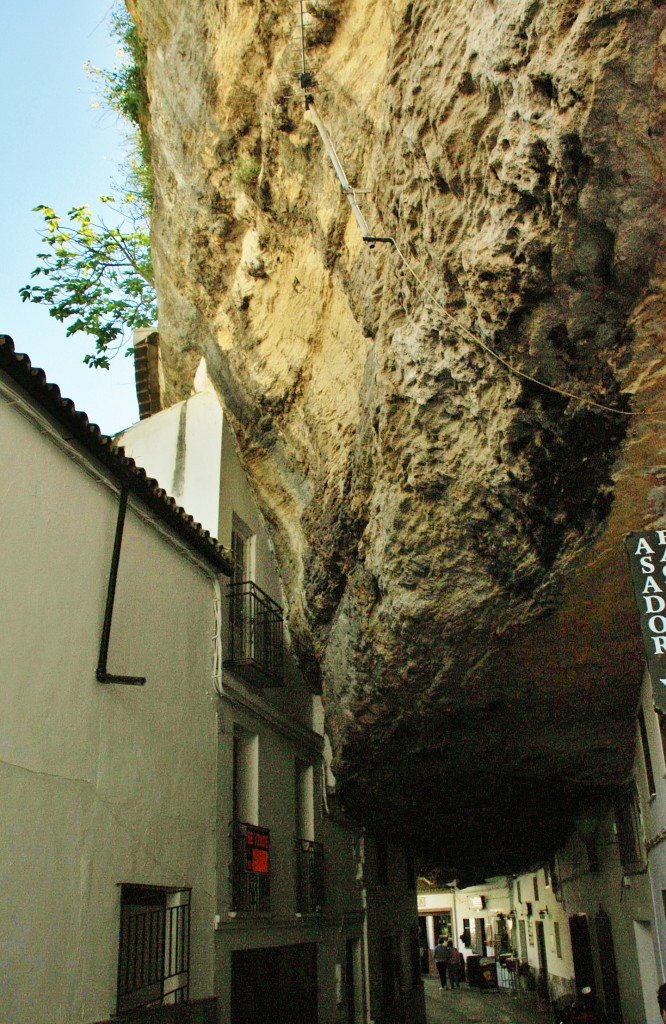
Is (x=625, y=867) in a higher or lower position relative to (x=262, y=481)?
lower

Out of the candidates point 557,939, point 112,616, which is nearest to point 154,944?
point 112,616

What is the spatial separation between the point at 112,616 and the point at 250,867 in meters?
3.76

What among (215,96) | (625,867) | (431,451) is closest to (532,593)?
(431,451)

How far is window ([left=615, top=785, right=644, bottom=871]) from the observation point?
994 centimetres

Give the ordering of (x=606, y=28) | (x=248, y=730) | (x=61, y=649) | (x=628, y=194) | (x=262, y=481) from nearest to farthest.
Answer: (x=606, y=28) → (x=628, y=194) → (x=61, y=649) → (x=248, y=730) → (x=262, y=481)

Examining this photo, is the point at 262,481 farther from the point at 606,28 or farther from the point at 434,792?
the point at 606,28

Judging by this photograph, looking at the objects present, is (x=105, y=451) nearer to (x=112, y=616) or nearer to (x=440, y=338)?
(x=112, y=616)

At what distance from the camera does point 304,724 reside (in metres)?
12.4

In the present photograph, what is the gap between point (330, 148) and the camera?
734 centimetres

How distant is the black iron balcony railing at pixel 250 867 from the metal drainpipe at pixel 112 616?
2.92 m

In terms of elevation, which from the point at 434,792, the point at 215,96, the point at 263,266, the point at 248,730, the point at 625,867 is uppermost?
the point at 215,96

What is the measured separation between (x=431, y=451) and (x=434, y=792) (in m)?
6.96

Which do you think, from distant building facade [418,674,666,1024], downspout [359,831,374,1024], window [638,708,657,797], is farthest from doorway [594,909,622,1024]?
window [638,708,657,797]

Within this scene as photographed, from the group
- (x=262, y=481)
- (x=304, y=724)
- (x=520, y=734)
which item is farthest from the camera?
(x=304, y=724)
